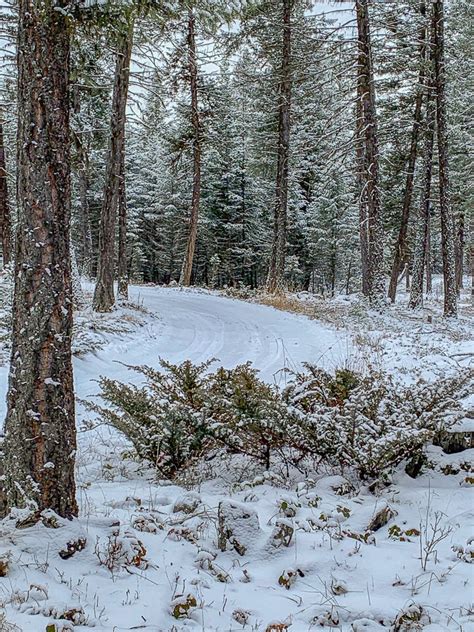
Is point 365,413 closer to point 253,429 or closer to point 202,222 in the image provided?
point 253,429

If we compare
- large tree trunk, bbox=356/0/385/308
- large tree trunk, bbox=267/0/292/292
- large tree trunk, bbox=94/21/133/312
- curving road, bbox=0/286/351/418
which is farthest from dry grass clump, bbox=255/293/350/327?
large tree trunk, bbox=94/21/133/312

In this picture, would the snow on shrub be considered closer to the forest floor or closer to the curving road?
the forest floor

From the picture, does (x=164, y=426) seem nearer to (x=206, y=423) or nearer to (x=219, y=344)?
(x=206, y=423)

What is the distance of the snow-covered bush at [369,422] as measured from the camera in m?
3.38

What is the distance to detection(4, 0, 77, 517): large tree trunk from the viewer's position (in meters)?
2.54

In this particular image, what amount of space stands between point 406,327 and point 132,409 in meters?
7.20

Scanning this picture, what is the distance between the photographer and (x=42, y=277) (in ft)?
8.50

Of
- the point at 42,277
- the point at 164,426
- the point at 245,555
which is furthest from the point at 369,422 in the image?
the point at 42,277

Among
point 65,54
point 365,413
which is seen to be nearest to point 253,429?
point 365,413

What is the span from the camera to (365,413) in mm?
3732

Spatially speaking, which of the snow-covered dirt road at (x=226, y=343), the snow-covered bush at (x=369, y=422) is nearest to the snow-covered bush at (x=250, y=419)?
the snow-covered bush at (x=369, y=422)

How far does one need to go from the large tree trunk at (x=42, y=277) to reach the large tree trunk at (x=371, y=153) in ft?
32.3

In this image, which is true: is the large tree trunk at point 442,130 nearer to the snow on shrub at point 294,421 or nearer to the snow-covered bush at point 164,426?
the snow on shrub at point 294,421

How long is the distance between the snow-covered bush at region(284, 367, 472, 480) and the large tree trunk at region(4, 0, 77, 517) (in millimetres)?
1694
